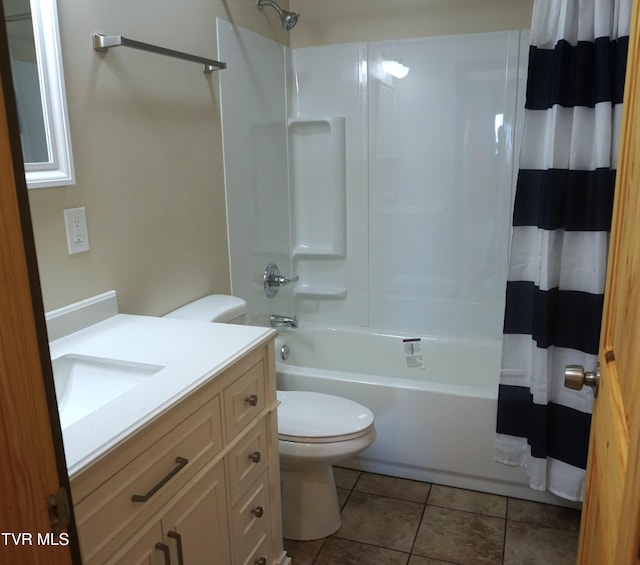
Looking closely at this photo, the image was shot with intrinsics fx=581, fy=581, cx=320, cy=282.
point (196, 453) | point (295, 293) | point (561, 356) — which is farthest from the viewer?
point (295, 293)

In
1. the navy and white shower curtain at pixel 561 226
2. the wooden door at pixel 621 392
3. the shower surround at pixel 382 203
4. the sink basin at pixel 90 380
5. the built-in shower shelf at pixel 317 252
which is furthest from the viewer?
the built-in shower shelf at pixel 317 252

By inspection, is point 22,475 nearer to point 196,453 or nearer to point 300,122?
point 196,453

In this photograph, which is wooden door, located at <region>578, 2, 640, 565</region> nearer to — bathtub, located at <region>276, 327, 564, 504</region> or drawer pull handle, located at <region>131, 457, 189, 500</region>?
drawer pull handle, located at <region>131, 457, 189, 500</region>

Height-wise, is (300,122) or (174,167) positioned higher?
(300,122)

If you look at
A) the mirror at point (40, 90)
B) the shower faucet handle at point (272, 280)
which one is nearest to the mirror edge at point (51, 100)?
the mirror at point (40, 90)

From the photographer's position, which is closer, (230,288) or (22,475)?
(22,475)

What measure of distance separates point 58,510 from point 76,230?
45.0 inches

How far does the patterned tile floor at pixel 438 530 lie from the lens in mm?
1982

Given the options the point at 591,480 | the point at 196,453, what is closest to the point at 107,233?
the point at 196,453

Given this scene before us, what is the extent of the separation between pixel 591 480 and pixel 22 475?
1.04m

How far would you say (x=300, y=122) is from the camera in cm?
301

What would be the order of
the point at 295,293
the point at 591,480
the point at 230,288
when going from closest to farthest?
the point at 591,480, the point at 230,288, the point at 295,293

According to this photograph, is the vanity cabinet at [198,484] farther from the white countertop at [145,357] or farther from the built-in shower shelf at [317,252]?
the built-in shower shelf at [317,252]

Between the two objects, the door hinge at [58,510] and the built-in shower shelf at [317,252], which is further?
the built-in shower shelf at [317,252]
